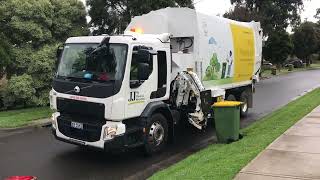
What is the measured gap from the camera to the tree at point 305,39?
2655 inches

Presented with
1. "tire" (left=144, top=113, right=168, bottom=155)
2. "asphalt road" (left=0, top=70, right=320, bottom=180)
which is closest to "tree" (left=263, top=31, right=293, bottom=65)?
"asphalt road" (left=0, top=70, right=320, bottom=180)

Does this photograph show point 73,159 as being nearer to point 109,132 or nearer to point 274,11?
point 109,132

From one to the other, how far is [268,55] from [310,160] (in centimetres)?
4921

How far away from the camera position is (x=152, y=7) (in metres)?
22.9

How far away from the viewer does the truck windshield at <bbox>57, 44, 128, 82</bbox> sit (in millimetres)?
8898

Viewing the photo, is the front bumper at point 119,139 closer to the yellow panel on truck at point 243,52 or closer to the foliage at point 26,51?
the yellow panel on truck at point 243,52

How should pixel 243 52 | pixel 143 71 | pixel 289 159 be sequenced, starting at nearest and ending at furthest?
pixel 289 159 → pixel 143 71 → pixel 243 52

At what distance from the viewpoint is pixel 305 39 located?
2675 inches

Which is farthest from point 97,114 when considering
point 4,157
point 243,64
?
point 243,64

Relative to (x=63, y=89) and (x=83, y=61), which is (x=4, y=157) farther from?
(x=83, y=61)

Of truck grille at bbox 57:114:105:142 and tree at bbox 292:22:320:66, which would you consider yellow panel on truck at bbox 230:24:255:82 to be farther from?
tree at bbox 292:22:320:66

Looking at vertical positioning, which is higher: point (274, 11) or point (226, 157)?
point (274, 11)

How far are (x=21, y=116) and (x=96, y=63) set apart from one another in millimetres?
6932

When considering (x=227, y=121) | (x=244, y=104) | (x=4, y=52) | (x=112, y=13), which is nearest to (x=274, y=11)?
(x=112, y=13)
